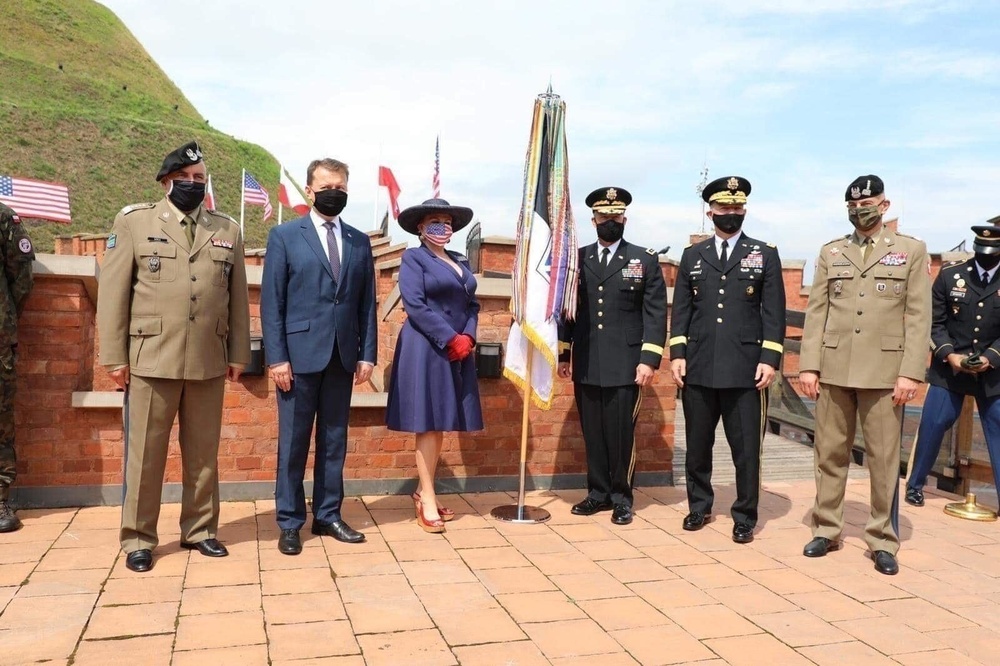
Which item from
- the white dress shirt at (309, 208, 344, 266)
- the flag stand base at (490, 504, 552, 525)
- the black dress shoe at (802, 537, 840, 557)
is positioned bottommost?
the flag stand base at (490, 504, 552, 525)

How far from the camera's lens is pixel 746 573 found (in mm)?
4125

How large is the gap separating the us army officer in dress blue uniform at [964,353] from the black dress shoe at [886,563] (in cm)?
175

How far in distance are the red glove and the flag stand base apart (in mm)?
1033

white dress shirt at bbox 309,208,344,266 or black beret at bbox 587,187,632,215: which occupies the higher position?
black beret at bbox 587,187,632,215

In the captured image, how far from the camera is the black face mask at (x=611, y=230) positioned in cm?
502

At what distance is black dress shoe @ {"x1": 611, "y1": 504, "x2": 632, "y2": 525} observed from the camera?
498 centimetres

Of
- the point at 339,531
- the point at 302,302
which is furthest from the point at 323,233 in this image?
the point at 339,531

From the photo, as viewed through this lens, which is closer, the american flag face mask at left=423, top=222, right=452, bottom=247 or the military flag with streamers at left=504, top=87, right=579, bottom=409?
the american flag face mask at left=423, top=222, right=452, bottom=247

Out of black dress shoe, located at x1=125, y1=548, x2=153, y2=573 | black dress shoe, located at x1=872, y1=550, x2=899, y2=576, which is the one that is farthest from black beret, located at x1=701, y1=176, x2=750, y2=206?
black dress shoe, located at x1=125, y1=548, x2=153, y2=573

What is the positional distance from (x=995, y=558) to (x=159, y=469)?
4531 millimetres

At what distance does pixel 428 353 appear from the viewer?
4699 millimetres

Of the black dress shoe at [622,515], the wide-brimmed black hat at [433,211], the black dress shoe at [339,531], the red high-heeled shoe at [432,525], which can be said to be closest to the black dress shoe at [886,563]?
the black dress shoe at [622,515]

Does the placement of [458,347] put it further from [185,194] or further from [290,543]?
[185,194]

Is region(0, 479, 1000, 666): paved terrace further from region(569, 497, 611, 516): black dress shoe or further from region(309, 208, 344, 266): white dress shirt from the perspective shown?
region(309, 208, 344, 266): white dress shirt
